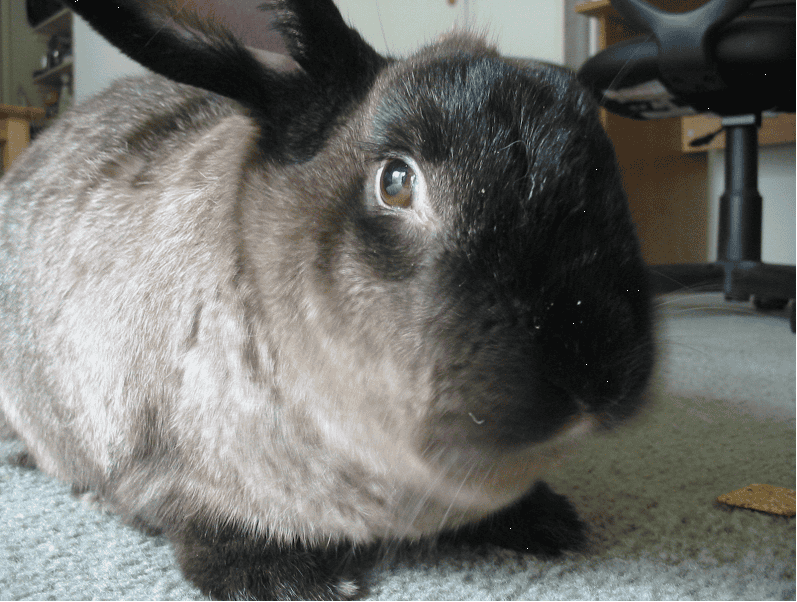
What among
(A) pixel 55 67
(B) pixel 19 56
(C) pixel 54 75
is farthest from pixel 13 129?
(C) pixel 54 75

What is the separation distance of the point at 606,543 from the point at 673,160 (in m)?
3.11

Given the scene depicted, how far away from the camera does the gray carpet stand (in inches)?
26.1

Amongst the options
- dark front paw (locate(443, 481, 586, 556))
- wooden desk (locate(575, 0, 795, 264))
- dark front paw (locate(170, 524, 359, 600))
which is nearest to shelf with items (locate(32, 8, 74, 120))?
wooden desk (locate(575, 0, 795, 264))

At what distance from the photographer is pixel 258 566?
0.69 metres

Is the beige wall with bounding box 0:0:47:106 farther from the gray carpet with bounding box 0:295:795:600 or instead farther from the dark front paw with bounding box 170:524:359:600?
the dark front paw with bounding box 170:524:359:600

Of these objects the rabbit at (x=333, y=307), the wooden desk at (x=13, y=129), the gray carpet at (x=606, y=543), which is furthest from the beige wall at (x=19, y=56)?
the gray carpet at (x=606, y=543)

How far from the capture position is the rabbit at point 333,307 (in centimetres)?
53

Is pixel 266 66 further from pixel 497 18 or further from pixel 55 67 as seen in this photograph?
pixel 55 67

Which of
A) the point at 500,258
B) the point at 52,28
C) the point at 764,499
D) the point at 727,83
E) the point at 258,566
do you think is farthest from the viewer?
the point at 52,28

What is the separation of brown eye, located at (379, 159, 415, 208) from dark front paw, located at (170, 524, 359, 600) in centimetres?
39

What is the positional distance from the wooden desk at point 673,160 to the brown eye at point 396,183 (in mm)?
2622

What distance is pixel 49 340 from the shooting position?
34.3 inches

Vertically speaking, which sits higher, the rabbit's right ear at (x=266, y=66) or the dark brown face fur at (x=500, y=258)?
the rabbit's right ear at (x=266, y=66)

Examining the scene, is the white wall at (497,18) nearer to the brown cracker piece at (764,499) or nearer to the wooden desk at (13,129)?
the brown cracker piece at (764,499)
